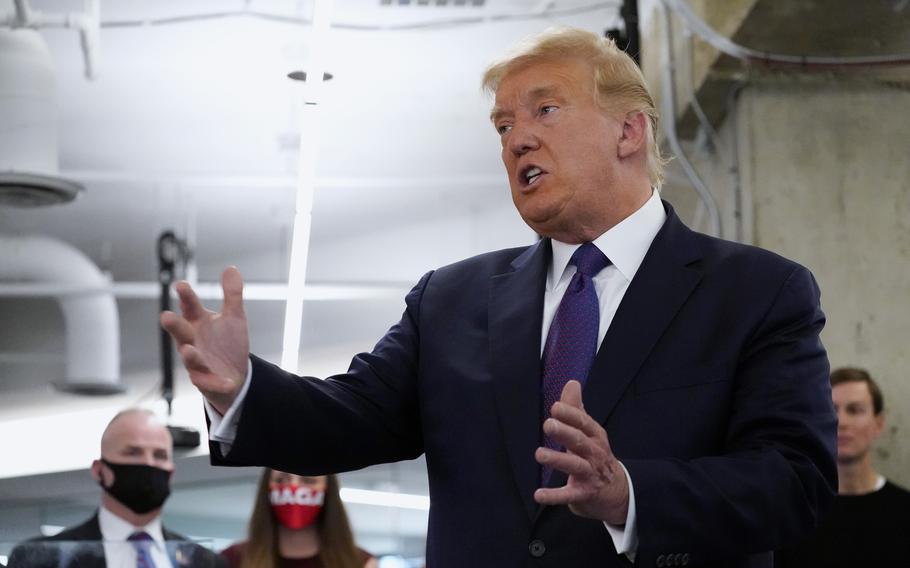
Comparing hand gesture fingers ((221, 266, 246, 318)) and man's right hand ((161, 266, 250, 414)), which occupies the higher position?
hand gesture fingers ((221, 266, 246, 318))

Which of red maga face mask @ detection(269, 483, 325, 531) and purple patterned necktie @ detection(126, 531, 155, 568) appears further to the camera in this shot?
red maga face mask @ detection(269, 483, 325, 531)

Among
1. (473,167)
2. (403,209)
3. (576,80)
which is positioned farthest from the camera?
(403,209)

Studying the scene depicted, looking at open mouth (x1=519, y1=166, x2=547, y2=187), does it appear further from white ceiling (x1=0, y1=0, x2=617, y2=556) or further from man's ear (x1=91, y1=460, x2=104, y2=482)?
white ceiling (x1=0, y1=0, x2=617, y2=556)

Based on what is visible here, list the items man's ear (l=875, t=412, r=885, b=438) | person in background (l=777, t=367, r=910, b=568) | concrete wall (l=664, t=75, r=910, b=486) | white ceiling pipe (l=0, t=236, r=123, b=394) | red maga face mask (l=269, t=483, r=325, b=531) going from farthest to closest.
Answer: white ceiling pipe (l=0, t=236, r=123, b=394) < concrete wall (l=664, t=75, r=910, b=486) < man's ear (l=875, t=412, r=885, b=438) < red maga face mask (l=269, t=483, r=325, b=531) < person in background (l=777, t=367, r=910, b=568)

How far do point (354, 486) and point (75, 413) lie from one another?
1858 millimetres

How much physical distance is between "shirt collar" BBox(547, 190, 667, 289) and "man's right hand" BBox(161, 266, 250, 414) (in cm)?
42

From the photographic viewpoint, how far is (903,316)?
12.6 ft

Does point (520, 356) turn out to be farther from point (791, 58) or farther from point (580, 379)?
point (791, 58)

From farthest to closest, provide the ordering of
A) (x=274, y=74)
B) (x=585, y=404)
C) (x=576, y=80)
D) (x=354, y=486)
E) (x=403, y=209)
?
(x=354, y=486), (x=403, y=209), (x=274, y=74), (x=576, y=80), (x=585, y=404)

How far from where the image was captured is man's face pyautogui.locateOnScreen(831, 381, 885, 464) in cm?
330

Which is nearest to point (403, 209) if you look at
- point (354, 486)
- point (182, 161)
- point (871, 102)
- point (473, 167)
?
point (473, 167)

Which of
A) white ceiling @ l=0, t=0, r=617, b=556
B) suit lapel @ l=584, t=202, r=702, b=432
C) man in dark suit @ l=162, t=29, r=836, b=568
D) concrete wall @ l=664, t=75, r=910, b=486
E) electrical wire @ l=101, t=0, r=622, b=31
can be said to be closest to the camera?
man in dark suit @ l=162, t=29, r=836, b=568

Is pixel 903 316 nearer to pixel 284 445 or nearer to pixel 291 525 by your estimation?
pixel 291 525

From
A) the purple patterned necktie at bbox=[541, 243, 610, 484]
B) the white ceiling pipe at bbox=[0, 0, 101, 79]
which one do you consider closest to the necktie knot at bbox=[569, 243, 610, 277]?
the purple patterned necktie at bbox=[541, 243, 610, 484]
